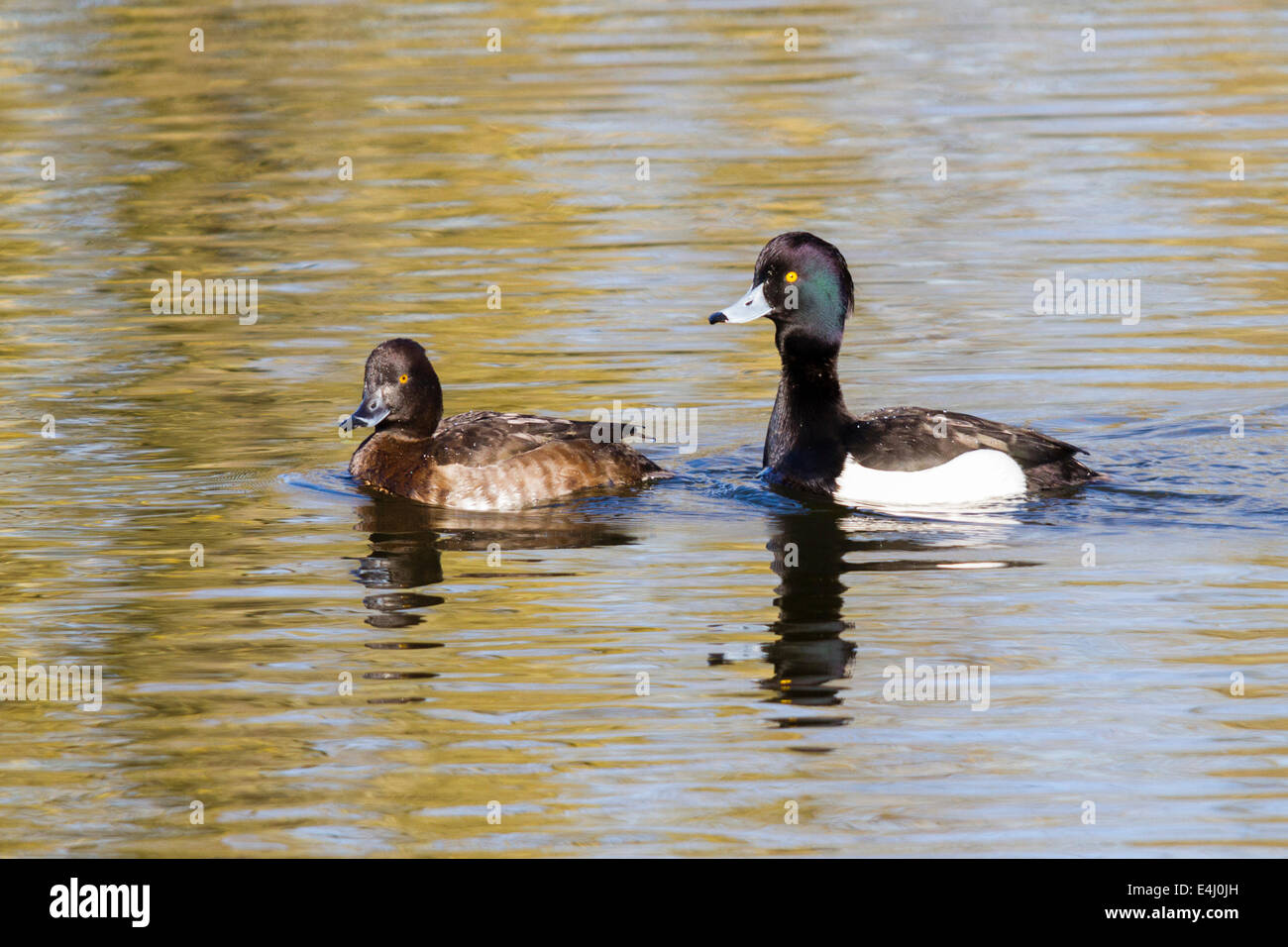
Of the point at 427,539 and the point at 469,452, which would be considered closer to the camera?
the point at 427,539

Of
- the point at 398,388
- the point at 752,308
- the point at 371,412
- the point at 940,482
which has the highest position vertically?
the point at 752,308

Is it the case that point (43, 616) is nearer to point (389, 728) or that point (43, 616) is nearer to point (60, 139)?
point (389, 728)

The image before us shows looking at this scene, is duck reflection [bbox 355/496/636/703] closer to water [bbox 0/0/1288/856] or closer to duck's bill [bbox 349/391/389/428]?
water [bbox 0/0/1288/856]

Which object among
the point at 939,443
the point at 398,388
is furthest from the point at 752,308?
the point at 398,388

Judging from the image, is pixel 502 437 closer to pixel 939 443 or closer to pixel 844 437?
pixel 844 437

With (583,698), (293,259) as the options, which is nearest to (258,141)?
(293,259)

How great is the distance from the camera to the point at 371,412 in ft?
38.6

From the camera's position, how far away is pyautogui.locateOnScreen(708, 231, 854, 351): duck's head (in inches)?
460

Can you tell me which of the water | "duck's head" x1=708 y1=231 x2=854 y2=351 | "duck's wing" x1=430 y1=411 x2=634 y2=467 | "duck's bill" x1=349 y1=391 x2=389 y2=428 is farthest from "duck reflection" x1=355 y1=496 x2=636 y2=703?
"duck's head" x1=708 y1=231 x2=854 y2=351

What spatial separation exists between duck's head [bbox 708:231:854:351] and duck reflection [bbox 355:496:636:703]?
5.22 ft

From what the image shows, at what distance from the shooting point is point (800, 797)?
288 inches

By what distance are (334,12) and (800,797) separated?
943 inches

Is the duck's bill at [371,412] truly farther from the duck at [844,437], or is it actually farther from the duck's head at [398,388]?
the duck at [844,437]

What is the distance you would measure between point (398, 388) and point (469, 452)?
64 cm
